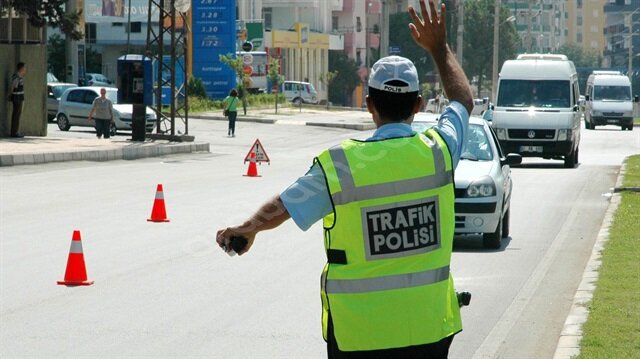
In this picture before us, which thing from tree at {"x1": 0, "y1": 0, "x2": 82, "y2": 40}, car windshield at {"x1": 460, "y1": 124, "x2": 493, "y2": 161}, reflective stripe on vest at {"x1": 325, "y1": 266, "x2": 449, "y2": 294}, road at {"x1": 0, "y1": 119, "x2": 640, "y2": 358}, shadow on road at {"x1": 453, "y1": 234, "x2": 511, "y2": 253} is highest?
tree at {"x1": 0, "y1": 0, "x2": 82, "y2": 40}

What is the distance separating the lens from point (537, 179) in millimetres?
29484

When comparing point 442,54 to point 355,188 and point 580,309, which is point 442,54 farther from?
point 580,309

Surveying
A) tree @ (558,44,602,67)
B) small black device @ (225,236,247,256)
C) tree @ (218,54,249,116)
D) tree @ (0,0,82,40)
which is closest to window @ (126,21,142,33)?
tree @ (218,54,249,116)

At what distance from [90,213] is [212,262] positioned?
515cm

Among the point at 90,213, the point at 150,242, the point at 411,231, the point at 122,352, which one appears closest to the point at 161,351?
the point at 122,352

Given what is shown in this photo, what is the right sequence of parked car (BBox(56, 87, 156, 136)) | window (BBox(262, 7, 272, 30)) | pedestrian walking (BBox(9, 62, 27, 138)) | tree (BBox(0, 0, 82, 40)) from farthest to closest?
window (BBox(262, 7, 272, 30)), parked car (BBox(56, 87, 156, 136)), tree (BBox(0, 0, 82, 40)), pedestrian walking (BBox(9, 62, 27, 138))

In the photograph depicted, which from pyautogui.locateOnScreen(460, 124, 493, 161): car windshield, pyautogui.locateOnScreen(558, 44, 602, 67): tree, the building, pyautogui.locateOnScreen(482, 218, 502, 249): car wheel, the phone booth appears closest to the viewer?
pyautogui.locateOnScreen(482, 218, 502, 249): car wheel

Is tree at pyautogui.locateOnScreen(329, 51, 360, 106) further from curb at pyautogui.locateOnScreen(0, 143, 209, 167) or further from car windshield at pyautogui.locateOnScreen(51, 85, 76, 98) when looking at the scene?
curb at pyautogui.locateOnScreen(0, 143, 209, 167)

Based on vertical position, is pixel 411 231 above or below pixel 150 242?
above

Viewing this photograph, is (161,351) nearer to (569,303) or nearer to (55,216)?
(569,303)

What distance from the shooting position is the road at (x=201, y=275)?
9.78 m

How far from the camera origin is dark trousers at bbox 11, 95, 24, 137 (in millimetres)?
36388

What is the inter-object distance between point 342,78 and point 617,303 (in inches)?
4100

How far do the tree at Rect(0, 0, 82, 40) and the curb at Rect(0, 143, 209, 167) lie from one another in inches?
202
